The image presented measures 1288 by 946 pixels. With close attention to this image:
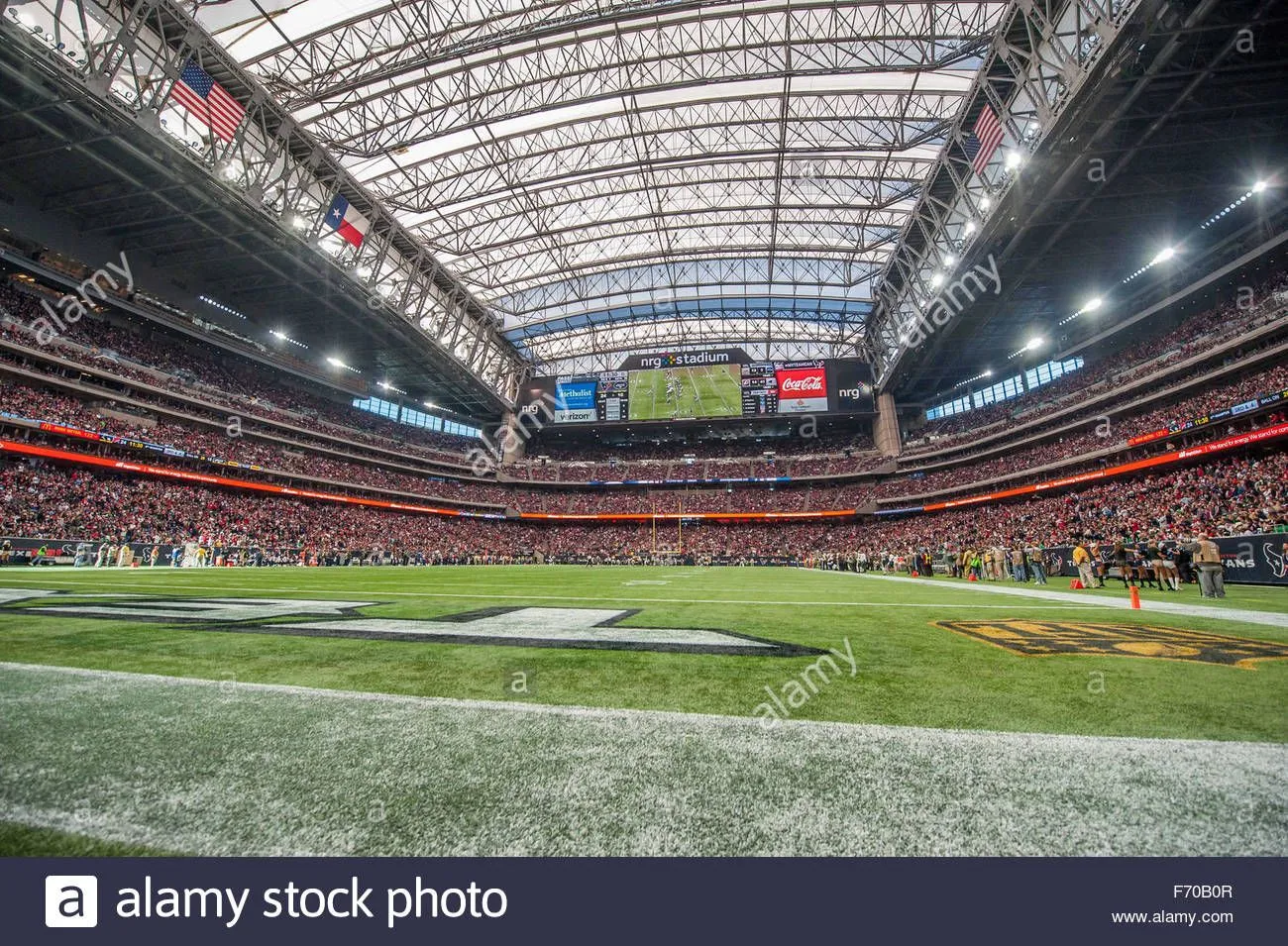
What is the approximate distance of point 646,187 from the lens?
26.6 m

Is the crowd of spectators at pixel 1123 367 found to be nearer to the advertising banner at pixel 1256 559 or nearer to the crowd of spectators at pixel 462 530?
the crowd of spectators at pixel 462 530

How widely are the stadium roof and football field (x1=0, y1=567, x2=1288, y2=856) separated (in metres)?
22.6

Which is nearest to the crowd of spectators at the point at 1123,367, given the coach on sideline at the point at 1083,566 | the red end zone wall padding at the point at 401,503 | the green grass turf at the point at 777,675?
the red end zone wall padding at the point at 401,503

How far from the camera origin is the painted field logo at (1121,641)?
11.0ft

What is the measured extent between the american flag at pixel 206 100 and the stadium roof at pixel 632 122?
196 centimetres

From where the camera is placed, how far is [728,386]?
46.1m

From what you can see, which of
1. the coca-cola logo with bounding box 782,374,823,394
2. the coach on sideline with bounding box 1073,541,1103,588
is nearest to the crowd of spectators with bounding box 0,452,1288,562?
the coach on sideline with bounding box 1073,541,1103,588

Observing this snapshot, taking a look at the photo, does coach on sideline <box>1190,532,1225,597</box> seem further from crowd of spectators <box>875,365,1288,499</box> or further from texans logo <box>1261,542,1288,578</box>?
crowd of spectators <box>875,365,1288,499</box>

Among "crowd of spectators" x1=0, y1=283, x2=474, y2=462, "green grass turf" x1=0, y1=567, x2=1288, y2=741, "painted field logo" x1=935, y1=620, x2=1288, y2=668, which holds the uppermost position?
"crowd of spectators" x1=0, y1=283, x2=474, y2=462

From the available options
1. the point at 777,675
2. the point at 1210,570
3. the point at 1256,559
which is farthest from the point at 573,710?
Answer: the point at 1256,559

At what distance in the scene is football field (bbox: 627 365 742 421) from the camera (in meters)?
46.0

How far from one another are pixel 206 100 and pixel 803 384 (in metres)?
41.6
